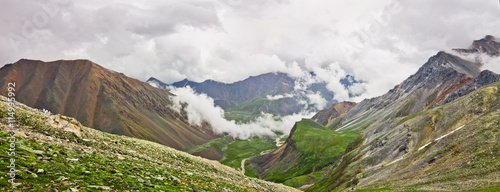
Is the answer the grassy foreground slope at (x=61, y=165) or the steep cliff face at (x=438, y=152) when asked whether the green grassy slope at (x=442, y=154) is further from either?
the grassy foreground slope at (x=61, y=165)

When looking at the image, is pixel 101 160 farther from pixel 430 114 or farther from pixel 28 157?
pixel 430 114

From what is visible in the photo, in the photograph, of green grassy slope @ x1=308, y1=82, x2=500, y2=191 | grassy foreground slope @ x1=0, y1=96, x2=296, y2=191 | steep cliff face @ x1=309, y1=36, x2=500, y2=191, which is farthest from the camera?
steep cliff face @ x1=309, y1=36, x2=500, y2=191

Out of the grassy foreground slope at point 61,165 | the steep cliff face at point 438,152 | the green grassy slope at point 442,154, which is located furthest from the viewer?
the steep cliff face at point 438,152

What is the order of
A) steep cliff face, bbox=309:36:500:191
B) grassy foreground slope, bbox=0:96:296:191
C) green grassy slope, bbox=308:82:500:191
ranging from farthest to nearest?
steep cliff face, bbox=309:36:500:191 < green grassy slope, bbox=308:82:500:191 < grassy foreground slope, bbox=0:96:296:191

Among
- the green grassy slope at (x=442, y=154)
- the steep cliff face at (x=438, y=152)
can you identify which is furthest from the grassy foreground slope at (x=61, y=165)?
→ the steep cliff face at (x=438, y=152)

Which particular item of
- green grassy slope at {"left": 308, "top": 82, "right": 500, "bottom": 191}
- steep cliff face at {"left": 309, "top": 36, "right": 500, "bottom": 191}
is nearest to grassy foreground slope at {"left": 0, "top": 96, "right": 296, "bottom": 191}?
green grassy slope at {"left": 308, "top": 82, "right": 500, "bottom": 191}

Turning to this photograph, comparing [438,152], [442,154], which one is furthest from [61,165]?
[438,152]

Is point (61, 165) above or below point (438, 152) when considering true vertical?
above

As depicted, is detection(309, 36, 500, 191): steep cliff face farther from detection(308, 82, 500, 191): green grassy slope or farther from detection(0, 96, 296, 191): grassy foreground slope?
detection(0, 96, 296, 191): grassy foreground slope

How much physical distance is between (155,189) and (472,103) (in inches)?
5315

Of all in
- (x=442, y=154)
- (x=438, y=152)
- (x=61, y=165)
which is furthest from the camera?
(x=438, y=152)

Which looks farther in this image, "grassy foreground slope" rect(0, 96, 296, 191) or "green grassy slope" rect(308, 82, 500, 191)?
"green grassy slope" rect(308, 82, 500, 191)

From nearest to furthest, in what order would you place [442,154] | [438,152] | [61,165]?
[61,165], [442,154], [438,152]

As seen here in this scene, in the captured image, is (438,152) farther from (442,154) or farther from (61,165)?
(61,165)
